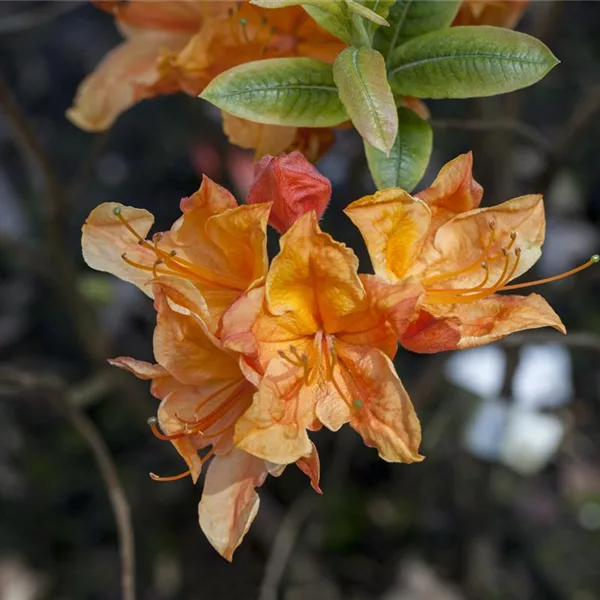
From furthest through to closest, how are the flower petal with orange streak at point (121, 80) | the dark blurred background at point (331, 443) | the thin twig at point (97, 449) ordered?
the dark blurred background at point (331, 443)
the thin twig at point (97, 449)
the flower petal with orange streak at point (121, 80)

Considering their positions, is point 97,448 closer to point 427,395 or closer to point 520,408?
point 427,395

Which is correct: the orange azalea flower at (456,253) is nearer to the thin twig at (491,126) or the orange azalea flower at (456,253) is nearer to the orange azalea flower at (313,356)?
the orange azalea flower at (313,356)

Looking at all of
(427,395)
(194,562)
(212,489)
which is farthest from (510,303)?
(194,562)

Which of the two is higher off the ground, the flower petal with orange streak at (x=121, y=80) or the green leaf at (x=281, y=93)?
the green leaf at (x=281, y=93)

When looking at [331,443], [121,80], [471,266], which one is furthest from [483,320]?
[331,443]

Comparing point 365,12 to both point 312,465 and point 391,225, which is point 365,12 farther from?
point 312,465

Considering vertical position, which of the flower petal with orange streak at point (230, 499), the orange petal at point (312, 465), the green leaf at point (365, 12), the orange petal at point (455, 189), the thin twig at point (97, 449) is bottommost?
the thin twig at point (97, 449)

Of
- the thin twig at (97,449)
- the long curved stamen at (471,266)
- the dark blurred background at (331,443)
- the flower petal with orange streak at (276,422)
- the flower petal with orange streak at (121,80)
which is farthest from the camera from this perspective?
the dark blurred background at (331,443)

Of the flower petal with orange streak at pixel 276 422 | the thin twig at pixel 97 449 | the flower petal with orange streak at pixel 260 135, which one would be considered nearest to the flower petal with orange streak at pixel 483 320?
the flower petal with orange streak at pixel 276 422
